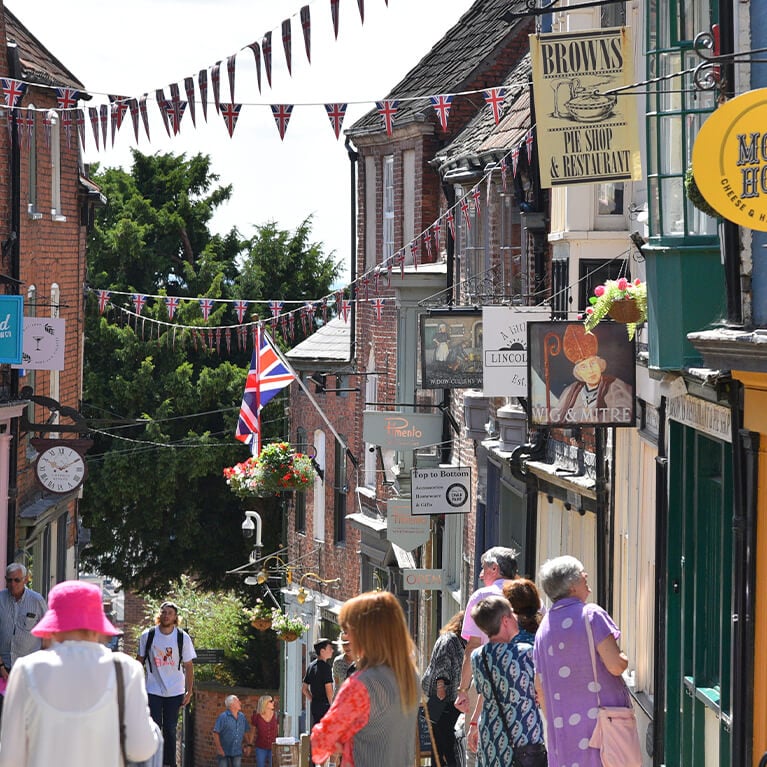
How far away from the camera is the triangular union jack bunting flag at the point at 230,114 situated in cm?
1539

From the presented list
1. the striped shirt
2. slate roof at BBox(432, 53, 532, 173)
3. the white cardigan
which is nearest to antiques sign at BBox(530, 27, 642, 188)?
the striped shirt

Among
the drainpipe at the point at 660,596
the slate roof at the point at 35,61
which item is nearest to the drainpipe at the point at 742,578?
the drainpipe at the point at 660,596

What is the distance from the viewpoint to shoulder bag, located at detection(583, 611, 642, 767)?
9102 millimetres

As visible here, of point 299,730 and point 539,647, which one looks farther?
point 299,730

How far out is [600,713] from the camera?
9156mm

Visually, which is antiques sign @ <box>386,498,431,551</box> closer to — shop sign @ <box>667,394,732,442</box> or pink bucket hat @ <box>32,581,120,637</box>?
shop sign @ <box>667,394,732,442</box>

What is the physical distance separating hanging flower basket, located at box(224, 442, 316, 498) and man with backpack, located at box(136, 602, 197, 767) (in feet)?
54.5

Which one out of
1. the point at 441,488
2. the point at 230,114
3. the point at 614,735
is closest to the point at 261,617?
the point at 441,488

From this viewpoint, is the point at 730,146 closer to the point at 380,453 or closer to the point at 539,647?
the point at 539,647

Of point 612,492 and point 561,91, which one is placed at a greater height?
point 561,91

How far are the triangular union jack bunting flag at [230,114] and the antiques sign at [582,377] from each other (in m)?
3.72

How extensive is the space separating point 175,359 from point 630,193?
95.0 feet

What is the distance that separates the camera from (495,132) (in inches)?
870

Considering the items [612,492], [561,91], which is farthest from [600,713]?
[612,492]
